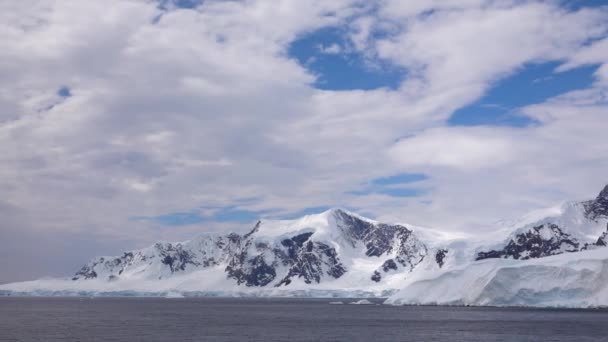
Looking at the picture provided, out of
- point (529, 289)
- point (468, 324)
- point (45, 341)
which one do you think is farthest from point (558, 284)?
point (45, 341)

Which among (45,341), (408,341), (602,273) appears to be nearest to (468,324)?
(408,341)

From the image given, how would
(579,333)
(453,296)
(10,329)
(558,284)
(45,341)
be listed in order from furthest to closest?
(453,296) → (558,284) → (10,329) → (579,333) → (45,341)

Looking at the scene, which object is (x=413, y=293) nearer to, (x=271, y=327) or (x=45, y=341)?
(x=271, y=327)

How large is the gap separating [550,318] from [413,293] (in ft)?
169

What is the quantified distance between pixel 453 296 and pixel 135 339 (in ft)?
281

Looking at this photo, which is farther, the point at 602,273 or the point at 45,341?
the point at 602,273

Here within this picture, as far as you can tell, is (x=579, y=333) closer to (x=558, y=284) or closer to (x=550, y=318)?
(x=550, y=318)

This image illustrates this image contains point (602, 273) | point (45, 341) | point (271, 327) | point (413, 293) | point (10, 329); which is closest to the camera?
point (45, 341)

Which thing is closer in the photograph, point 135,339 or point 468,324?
point 135,339

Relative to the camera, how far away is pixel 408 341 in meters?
71.9

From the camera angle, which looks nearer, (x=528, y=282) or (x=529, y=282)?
(x=529, y=282)

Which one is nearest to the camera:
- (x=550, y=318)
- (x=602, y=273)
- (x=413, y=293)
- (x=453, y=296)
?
(x=550, y=318)

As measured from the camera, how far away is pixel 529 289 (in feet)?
415

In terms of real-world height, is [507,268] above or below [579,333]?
above
